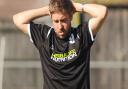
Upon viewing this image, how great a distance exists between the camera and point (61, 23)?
3.11m

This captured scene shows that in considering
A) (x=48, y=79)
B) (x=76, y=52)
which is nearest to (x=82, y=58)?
(x=76, y=52)

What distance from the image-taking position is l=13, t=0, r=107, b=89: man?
314 cm

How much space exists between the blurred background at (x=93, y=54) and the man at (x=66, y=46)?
2.30m

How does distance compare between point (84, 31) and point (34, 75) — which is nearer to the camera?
point (84, 31)

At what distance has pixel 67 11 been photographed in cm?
315

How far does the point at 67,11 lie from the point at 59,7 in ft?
0.22

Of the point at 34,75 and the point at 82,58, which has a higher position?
the point at 82,58

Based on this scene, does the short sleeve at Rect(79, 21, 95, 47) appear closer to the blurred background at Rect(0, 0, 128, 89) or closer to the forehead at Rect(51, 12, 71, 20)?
the forehead at Rect(51, 12, 71, 20)

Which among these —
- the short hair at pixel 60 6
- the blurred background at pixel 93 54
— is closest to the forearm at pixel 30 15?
the short hair at pixel 60 6

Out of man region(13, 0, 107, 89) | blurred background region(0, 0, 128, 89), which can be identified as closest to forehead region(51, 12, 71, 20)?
man region(13, 0, 107, 89)

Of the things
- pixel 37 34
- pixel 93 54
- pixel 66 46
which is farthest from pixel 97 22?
pixel 93 54

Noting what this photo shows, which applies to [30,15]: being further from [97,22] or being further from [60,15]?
[97,22]

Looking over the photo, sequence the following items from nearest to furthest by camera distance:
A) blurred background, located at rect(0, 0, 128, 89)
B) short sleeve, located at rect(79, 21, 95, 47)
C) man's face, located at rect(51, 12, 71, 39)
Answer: man's face, located at rect(51, 12, 71, 39) → short sleeve, located at rect(79, 21, 95, 47) → blurred background, located at rect(0, 0, 128, 89)

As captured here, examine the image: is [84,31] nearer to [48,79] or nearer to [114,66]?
[48,79]
